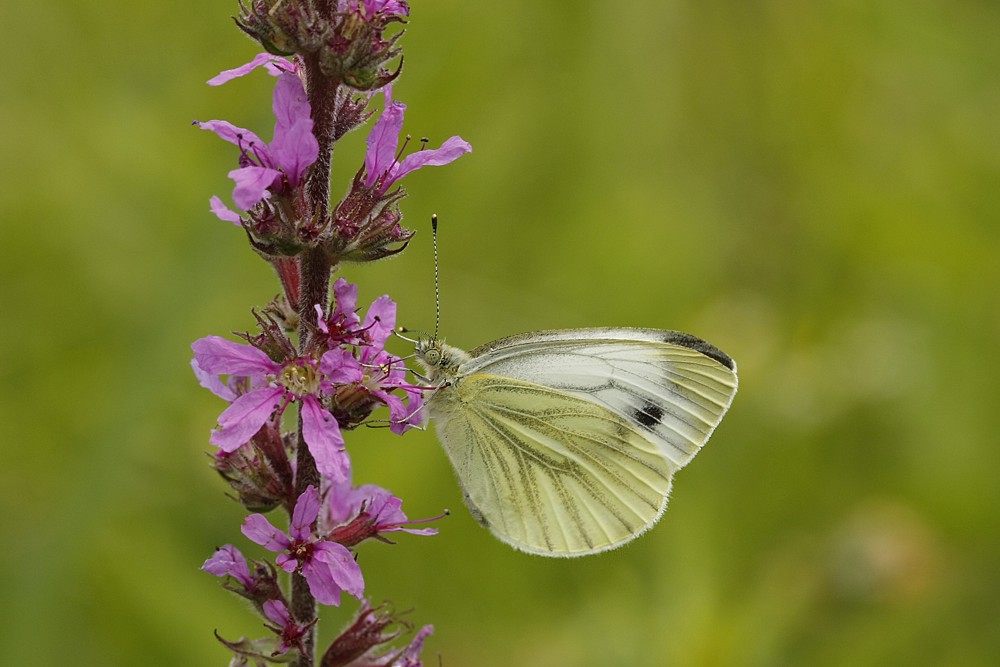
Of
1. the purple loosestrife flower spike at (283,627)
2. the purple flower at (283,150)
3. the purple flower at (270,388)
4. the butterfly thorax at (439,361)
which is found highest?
the purple flower at (283,150)

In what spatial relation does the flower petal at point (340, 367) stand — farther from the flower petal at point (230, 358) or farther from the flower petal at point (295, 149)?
the flower petal at point (295, 149)

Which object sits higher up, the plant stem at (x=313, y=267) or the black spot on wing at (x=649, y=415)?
the plant stem at (x=313, y=267)

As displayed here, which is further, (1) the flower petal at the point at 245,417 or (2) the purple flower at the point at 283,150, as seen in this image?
(1) the flower petal at the point at 245,417

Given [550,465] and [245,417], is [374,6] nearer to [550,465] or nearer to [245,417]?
[245,417]

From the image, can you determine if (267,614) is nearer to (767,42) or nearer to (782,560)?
(782,560)

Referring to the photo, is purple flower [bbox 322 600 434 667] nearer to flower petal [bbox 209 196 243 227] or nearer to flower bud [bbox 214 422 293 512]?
flower bud [bbox 214 422 293 512]

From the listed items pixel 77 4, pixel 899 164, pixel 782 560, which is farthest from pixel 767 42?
pixel 77 4

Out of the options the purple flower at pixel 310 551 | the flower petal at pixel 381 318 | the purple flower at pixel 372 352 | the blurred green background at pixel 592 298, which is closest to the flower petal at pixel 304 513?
the purple flower at pixel 310 551
